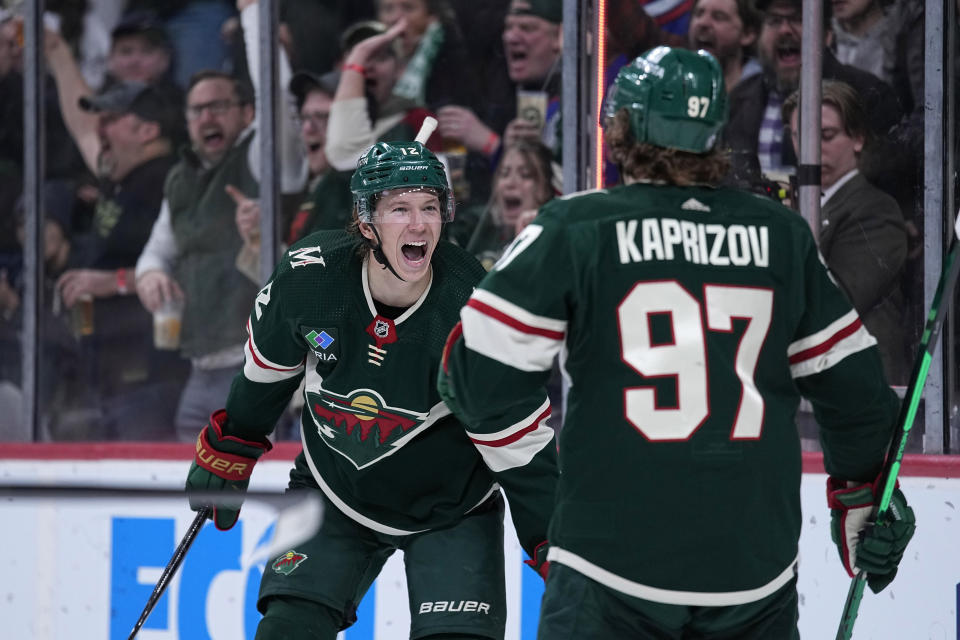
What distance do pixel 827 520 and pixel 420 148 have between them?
1442mm

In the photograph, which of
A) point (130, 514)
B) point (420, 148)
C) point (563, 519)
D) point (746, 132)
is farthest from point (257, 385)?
point (746, 132)

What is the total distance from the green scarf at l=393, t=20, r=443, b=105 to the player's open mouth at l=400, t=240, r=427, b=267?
7.38ft

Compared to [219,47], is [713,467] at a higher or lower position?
lower

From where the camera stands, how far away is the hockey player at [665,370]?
4.84 ft

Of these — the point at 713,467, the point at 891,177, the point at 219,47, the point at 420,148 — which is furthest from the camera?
A: the point at 219,47

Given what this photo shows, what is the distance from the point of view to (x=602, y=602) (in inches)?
58.8

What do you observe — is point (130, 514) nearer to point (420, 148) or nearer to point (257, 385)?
point (257, 385)

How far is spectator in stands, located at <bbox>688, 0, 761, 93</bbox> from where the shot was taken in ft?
12.1

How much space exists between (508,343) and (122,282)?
11.5ft

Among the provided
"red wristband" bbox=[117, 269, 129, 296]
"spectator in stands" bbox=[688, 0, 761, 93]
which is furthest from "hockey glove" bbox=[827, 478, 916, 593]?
"red wristband" bbox=[117, 269, 129, 296]

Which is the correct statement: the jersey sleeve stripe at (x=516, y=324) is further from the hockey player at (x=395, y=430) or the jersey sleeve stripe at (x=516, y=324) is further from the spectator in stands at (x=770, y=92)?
the spectator in stands at (x=770, y=92)

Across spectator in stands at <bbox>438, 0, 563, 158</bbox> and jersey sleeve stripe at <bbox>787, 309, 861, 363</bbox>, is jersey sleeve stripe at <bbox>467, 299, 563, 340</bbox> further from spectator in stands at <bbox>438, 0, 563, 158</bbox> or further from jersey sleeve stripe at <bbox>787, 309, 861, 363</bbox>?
spectator in stands at <bbox>438, 0, 563, 158</bbox>

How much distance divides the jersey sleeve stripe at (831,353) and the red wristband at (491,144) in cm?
267

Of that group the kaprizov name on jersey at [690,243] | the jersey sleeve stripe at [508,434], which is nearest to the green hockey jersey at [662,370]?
the kaprizov name on jersey at [690,243]
